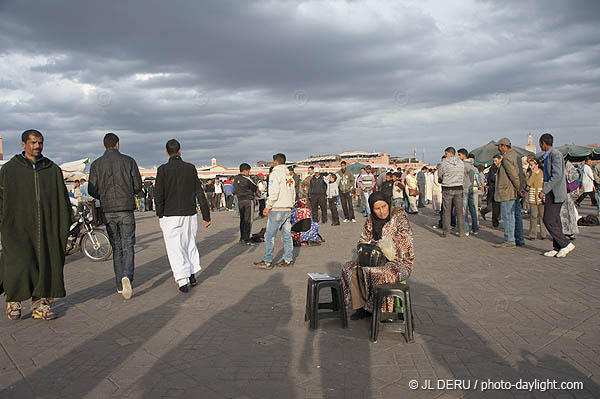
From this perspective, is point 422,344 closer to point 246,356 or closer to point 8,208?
point 246,356

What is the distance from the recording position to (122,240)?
21.3 feet

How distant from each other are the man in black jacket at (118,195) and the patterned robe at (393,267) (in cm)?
321

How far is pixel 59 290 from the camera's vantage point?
5.39 meters

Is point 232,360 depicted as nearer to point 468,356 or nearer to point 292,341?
point 292,341

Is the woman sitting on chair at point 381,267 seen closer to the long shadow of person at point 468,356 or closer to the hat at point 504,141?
the long shadow of person at point 468,356

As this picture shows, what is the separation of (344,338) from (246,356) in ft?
3.37

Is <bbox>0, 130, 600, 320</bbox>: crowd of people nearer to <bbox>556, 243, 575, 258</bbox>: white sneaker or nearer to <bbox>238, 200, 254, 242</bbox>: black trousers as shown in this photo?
<bbox>556, 243, 575, 258</bbox>: white sneaker

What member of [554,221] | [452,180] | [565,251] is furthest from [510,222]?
[452,180]

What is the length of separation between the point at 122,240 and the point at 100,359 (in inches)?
104

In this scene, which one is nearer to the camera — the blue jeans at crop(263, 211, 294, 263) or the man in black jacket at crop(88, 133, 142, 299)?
the man in black jacket at crop(88, 133, 142, 299)

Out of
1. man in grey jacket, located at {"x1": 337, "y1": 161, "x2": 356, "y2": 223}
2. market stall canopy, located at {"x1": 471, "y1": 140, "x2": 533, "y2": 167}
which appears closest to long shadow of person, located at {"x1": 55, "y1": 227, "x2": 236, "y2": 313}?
man in grey jacket, located at {"x1": 337, "y1": 161, "x2": 356, "y2": 223}

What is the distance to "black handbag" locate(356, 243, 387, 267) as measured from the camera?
4.89m

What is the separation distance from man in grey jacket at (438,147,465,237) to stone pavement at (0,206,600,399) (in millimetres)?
3450

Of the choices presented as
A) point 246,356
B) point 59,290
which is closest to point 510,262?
point 246,356
